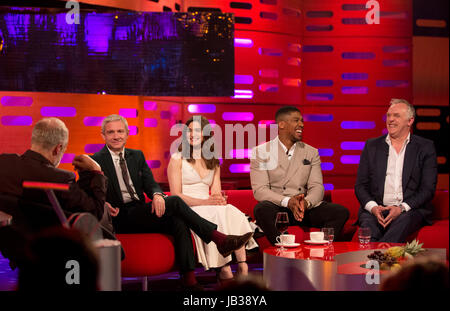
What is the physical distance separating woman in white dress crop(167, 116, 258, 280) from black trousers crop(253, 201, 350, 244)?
0.17m

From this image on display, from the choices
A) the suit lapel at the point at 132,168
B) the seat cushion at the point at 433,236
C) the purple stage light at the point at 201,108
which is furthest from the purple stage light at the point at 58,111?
the seat cushion at the point at 433,236

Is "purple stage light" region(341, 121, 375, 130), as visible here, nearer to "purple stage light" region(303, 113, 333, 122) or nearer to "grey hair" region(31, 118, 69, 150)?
"purple stage light" region(303, 113, 333, 122)

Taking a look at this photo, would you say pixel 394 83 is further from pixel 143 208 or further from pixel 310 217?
pixel 143 208

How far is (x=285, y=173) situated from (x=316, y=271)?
1710 mm

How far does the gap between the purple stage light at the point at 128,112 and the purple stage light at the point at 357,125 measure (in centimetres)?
246

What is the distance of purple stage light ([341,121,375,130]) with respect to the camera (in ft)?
21.2

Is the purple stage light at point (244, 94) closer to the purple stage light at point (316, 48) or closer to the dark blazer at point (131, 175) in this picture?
the purple stage light at point (316, 48)

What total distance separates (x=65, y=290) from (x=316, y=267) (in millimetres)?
2102

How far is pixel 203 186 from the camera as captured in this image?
4527 mm

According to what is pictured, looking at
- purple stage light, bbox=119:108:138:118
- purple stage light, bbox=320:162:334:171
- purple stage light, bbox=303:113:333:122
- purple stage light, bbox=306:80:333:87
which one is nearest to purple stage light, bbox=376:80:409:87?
purple stage light, bbox=306:80:333:87

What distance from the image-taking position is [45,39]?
16.8 feet
